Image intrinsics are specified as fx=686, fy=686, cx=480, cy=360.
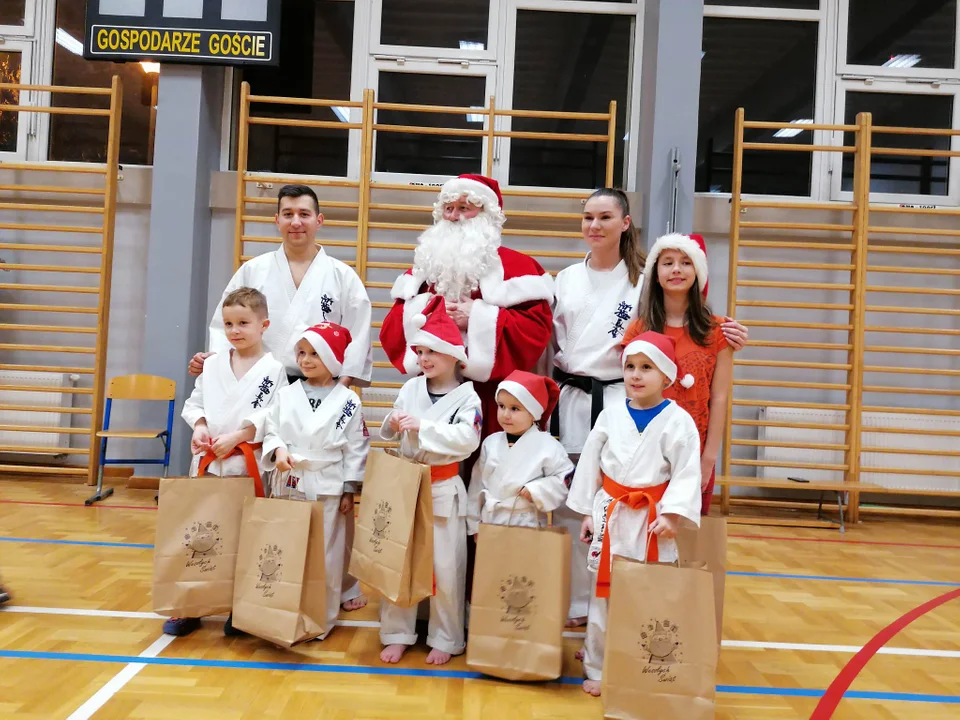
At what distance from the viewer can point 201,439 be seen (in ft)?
7.72

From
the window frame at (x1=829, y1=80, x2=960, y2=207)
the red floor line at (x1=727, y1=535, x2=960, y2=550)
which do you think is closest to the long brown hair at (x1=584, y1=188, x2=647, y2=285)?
the red floor line at (x1=727, y1=535, x2=960, y2=550)

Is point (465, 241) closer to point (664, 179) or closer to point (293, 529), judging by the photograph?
point (293, 529)

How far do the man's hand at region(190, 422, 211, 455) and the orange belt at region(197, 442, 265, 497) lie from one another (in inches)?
1.1

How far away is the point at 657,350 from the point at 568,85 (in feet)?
13.0

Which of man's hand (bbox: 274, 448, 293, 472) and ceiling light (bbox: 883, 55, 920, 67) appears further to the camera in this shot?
ceiling light (bbox: 883, 55, 920, 67)

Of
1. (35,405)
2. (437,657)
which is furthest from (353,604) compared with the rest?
(35,405)

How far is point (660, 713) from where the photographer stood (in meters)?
1.73

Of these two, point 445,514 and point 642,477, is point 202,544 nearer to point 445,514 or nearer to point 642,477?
point 445,514

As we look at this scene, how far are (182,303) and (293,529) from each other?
3.12 m

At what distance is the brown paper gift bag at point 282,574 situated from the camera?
211 cm

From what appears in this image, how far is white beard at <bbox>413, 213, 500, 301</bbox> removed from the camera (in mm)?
2447

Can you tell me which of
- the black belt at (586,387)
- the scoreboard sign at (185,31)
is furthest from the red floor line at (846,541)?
the scoreboard sign at (185,31)

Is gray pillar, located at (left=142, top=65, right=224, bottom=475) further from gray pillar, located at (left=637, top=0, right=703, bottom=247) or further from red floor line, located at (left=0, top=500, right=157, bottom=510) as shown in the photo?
gray pillar, located at (left=637, top=0, right=703, bottom=247)

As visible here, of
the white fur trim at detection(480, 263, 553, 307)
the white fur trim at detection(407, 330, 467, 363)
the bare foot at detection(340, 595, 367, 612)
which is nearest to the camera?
the white fur trim at detection(407, 330, 467, 363)
